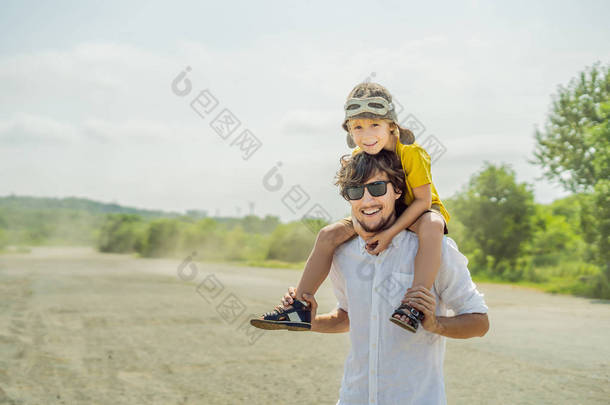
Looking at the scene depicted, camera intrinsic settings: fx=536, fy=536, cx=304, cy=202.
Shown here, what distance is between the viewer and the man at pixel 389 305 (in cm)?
218

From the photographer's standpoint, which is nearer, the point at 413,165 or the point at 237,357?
the point at 413,165

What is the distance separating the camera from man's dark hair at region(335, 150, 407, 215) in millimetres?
2434

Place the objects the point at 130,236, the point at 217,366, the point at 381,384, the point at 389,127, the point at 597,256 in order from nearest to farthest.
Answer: the point at 381,384 < the point at 389,127 < the point at 217,366 < the point at 597,256 < the point at 130,236

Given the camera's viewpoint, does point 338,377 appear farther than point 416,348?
Yes

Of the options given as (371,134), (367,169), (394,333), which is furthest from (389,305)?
(371,134)

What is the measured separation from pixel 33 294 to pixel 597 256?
20028mm

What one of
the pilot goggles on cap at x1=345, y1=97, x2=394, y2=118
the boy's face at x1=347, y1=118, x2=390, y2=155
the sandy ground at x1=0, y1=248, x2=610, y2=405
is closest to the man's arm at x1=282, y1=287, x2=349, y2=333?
the boy's face at x1=347, y1=118, x2=390, y2=155

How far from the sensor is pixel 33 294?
20703mm

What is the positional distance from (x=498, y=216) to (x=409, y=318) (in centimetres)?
2172

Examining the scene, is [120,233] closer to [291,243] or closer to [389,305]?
[291,243]

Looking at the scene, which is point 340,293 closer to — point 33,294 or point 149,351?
point 149,351

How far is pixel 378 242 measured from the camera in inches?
92.0

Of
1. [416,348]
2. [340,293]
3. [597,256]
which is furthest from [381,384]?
[597,256]

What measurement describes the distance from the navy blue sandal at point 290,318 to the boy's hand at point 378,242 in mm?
428
